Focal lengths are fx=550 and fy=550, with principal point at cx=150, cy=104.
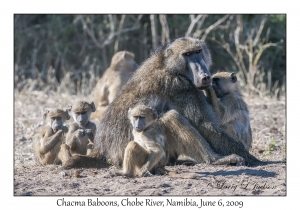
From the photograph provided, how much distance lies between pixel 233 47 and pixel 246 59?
940mm

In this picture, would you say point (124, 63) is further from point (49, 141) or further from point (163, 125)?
point (163, 125)

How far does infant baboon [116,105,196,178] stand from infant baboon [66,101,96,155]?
3.93ft

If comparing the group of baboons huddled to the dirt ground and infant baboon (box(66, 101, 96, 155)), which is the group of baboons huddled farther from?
the dirt ground

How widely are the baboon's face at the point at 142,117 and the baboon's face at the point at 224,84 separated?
155 centimetres

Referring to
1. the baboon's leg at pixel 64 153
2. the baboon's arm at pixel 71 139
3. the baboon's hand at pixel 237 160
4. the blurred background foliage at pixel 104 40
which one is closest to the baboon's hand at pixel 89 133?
the baboon's arm at pixel 71 139

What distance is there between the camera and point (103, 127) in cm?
622

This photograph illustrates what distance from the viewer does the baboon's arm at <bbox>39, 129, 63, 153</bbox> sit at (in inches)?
257

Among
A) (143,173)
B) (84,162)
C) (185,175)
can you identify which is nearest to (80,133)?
(84,162)

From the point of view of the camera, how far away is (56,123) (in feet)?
21.8

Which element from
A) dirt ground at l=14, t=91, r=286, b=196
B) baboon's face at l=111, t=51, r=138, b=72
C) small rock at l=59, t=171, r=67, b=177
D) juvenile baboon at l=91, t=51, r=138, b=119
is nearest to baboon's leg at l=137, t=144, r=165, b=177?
dirt ground at l=14, t=91, r=286, b=196

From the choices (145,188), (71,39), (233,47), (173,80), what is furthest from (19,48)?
(145,188)
